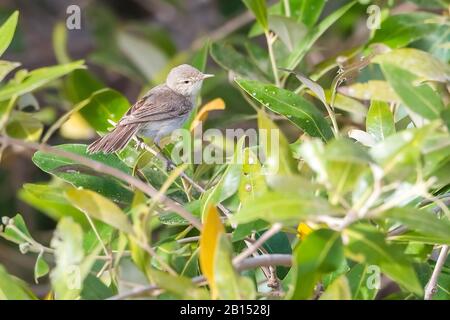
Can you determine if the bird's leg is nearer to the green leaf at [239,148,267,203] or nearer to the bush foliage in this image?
the bush foliage

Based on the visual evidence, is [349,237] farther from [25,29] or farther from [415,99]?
[25,29]

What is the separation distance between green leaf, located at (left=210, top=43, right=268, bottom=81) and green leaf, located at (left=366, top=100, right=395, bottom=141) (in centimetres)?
91

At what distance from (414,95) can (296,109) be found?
1.93ft

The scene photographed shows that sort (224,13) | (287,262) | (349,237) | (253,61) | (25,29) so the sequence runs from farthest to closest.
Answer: (25,29), (224,13), (253,61), (287,262), (349,237)

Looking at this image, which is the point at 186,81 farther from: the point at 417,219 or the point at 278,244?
the point at 417,219

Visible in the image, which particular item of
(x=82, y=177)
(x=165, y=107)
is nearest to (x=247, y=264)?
(x=82, y=177)

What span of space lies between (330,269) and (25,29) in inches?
185

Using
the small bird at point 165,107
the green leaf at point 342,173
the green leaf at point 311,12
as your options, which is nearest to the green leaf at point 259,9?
the green leaf at point 311,12

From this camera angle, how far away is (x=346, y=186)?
159 cm

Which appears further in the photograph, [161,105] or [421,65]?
[161,105]

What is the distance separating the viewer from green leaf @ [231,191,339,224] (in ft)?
5.15

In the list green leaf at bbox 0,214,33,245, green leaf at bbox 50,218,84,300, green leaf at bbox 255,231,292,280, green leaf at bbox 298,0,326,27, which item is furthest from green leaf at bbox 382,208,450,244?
green leaf at bbox 298,0,326,27

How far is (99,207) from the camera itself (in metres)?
1.79

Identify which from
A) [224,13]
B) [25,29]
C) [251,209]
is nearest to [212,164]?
[251,209]
